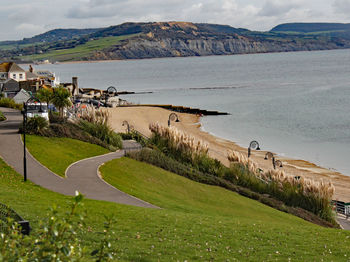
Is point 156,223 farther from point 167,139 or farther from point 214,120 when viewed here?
point 214,120

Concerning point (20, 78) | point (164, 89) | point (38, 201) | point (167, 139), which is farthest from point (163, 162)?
point (164, 89)

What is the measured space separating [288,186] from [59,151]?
50.1 feet

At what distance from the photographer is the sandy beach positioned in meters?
45.4

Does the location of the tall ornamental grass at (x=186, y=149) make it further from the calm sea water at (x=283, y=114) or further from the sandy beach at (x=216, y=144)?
the calm sea water at (x=283, y=114)

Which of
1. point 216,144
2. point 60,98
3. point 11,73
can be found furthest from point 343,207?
point 11,73

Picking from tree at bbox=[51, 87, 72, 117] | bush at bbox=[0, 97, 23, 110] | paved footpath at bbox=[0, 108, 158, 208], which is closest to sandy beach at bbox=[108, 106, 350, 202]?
bush at bbox=[0, 97, 23, 110]

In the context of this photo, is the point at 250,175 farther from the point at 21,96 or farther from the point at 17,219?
the point at 21,96

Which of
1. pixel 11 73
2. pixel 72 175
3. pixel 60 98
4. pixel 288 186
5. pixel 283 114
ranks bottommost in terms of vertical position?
pixel 288 186

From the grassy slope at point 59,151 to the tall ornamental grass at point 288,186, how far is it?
9.95m

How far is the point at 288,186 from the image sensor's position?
32.1 meters

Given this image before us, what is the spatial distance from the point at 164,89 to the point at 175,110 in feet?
171

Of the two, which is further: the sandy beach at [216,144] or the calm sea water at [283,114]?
the calm sea water at [283,114]

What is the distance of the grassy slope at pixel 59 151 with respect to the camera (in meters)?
31.2

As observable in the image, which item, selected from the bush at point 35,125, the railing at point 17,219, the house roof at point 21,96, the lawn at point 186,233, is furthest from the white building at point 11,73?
the railing at point 17,219
